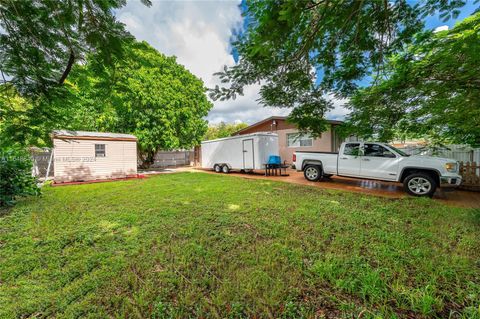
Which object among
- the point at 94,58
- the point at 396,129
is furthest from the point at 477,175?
the point at 94,58

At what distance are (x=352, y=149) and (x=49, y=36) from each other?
27.7ft

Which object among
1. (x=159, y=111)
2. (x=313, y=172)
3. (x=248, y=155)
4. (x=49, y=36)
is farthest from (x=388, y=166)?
(x=159, y=111)

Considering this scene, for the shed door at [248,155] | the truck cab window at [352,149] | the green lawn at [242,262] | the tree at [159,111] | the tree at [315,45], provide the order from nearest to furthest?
the green lawn at [242,262] → the tree at [315,45] → the truck cab window at [352,149] → the shed door at [248,155] → the tree at [159,111]

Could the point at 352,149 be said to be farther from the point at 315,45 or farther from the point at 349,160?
the point at 315,45

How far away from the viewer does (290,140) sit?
45.9 ft

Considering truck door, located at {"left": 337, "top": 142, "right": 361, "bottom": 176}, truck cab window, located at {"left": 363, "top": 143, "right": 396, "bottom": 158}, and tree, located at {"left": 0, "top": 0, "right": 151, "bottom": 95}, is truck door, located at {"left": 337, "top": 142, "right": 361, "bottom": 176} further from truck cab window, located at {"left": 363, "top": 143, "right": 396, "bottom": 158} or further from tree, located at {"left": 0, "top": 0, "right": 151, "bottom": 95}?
tree, located at {"left": 0, "top": 0, "right": 151, "bottom": 95}

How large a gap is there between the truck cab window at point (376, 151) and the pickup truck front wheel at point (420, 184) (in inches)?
34.7

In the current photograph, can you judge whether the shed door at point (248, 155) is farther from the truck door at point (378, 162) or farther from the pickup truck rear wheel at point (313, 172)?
the truck door at point (378, 162)

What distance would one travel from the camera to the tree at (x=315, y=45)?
221cm

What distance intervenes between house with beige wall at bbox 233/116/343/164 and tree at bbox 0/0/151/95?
10.7 m

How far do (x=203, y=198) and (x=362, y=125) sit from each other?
5072mm

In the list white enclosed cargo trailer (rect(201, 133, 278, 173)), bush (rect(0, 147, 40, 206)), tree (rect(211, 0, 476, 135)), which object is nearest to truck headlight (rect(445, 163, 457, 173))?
tree (rect(211, 0, 476, 135))

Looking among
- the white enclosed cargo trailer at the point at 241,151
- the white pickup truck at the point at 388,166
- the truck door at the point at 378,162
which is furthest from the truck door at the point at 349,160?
the white enclosed cargo trailer at the point at 241,151

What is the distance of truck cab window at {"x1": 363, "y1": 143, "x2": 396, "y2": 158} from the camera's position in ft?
21.4
